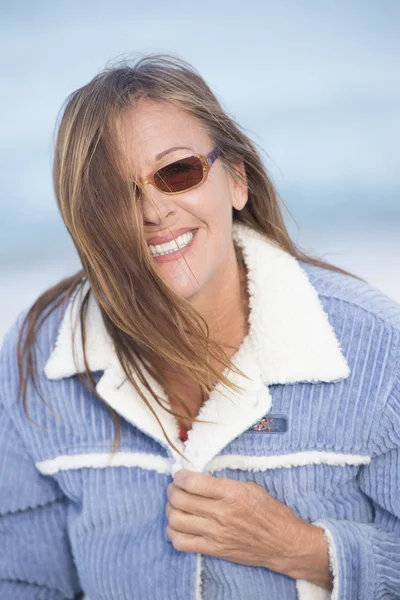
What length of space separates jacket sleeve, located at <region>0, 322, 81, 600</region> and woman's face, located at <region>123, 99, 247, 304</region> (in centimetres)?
45

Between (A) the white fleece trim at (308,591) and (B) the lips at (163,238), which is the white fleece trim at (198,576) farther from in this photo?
(B) the lips at (163,238)

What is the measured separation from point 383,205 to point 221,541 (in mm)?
2925

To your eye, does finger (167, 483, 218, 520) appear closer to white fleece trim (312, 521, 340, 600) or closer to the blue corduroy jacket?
the blue corduroy jacket

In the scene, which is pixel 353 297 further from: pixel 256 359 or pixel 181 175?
pixel 181 175

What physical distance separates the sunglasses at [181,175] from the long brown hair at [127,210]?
0.15 feet

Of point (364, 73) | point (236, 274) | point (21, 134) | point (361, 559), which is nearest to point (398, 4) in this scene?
point (364, 73)

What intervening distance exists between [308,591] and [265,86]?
3.49 m

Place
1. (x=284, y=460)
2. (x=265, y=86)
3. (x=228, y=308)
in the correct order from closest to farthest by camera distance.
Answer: (x=284, y=460)
(x=228, y=308)
(x=265, y=86)

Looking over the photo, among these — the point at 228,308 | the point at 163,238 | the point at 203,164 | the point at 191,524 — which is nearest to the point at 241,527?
the point at 191,524

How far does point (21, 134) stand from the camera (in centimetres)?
452

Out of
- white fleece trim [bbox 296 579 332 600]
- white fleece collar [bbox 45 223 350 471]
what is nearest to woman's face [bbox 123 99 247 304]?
white fleece collar [bbox 45 223 350 471]

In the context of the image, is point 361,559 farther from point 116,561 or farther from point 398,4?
point 398,4

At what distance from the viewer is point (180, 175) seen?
1.56m

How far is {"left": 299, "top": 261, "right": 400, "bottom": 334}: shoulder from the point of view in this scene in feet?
5.34
